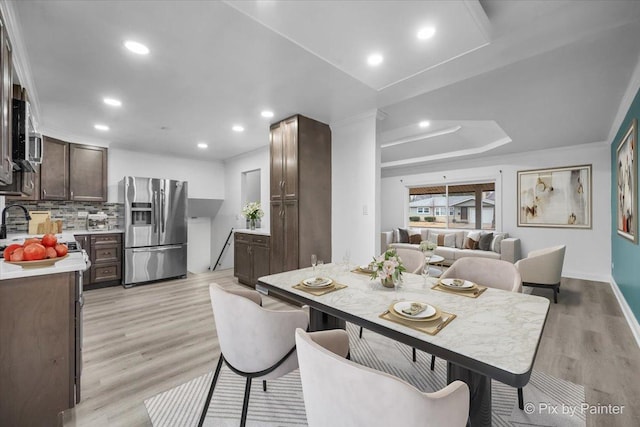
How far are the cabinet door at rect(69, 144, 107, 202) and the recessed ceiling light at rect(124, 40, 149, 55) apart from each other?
3.38m

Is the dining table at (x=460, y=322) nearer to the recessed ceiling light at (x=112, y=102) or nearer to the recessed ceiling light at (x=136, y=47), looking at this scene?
the recessed ceiling light at (x=136, y=47)

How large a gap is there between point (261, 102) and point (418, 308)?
2.79 m

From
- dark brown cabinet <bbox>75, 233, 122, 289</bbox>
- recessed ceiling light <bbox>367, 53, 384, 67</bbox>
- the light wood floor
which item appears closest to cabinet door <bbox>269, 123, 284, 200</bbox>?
the light wood floor

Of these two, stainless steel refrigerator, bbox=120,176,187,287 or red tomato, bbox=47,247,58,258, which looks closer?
red tomato, bbox=47,247,58,258

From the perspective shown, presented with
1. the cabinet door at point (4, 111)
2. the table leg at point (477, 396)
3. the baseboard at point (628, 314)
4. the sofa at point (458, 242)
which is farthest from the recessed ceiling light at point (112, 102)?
the baseboard at point (628, 314)

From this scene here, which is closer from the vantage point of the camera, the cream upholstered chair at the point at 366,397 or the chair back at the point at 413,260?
the cream upholstered chair at the point at 366,397

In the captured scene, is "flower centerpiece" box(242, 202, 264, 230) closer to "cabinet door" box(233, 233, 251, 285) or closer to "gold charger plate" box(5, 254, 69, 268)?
"cabinet door" box(233, 233, 251, 285)

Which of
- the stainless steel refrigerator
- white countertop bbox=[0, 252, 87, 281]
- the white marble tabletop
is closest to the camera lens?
the white marble tabletop

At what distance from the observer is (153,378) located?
81.7 inches

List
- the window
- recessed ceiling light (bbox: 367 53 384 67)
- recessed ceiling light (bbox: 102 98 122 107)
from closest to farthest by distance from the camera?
recessed ceiling light (bbox: 367 53 384 67), recessed ceiling light (bbox: 102 98 122 107), the window

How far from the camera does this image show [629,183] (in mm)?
3031

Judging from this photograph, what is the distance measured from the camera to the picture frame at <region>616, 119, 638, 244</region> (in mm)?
2783

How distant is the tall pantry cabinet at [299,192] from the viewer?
360 cm

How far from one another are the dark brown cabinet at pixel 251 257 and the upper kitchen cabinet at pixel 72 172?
8.19 feet
